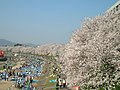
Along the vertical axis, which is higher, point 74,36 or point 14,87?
point 74,36

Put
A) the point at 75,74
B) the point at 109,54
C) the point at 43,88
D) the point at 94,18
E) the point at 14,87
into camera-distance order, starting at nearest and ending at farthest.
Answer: the point at 109,54 < the point at 75,74 < the point at 94,18 < the point at 43,88 < the point at 14,87

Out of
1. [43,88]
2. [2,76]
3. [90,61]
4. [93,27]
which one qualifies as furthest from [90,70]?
[2,76]

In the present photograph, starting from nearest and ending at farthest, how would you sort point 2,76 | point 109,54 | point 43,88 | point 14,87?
point 109,54 < point 43,88 < point 14,87 < point 2,76

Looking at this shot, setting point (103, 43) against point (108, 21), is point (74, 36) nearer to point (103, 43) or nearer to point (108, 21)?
point (108, 21)

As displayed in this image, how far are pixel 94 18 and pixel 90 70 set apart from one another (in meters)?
7.00

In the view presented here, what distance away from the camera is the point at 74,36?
101 feet

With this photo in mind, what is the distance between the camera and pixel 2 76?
210 feet

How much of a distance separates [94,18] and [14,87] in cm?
2516

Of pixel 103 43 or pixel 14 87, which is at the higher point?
pixel 103 43

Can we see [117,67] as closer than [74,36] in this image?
Yes

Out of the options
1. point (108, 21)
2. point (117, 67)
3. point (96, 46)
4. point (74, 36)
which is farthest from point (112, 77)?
point (74, 36)

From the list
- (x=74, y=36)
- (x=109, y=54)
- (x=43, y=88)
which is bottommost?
(x=43, y=88)

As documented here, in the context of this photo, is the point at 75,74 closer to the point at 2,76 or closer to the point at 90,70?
the point at 90,70

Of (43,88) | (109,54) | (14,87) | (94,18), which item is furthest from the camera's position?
(14,87)
